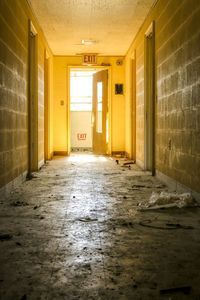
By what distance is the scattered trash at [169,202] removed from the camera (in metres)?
3.96

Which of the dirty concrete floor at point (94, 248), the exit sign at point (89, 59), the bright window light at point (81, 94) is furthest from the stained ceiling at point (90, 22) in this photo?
the bright window light at point (81, 94)

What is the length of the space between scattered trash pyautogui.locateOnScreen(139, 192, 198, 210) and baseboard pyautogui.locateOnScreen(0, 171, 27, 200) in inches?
59.9

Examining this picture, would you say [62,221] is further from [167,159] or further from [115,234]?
[167,159]

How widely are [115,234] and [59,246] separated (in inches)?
19.1

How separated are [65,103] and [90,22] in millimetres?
3659

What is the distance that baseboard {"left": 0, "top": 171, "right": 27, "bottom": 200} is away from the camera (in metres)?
4.55

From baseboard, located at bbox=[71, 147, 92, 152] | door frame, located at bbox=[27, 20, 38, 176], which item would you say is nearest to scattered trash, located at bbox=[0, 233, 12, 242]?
door frame, located at bbox=[27, 20, 38, 176]

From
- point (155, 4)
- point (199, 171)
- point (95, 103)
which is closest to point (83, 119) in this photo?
point (95, 103)

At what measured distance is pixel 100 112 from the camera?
1177 cm

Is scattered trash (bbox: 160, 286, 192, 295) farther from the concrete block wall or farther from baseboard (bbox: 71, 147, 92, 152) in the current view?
baseboard (bbox: 71, 147, 92, 152)

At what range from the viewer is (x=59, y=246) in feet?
8.68

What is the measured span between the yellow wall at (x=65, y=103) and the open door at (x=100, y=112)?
0.27m

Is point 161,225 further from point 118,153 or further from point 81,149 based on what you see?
point 81,149

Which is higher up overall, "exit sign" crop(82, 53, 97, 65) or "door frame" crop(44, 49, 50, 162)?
"exit sign" crop(82, 53, 97, 65)
